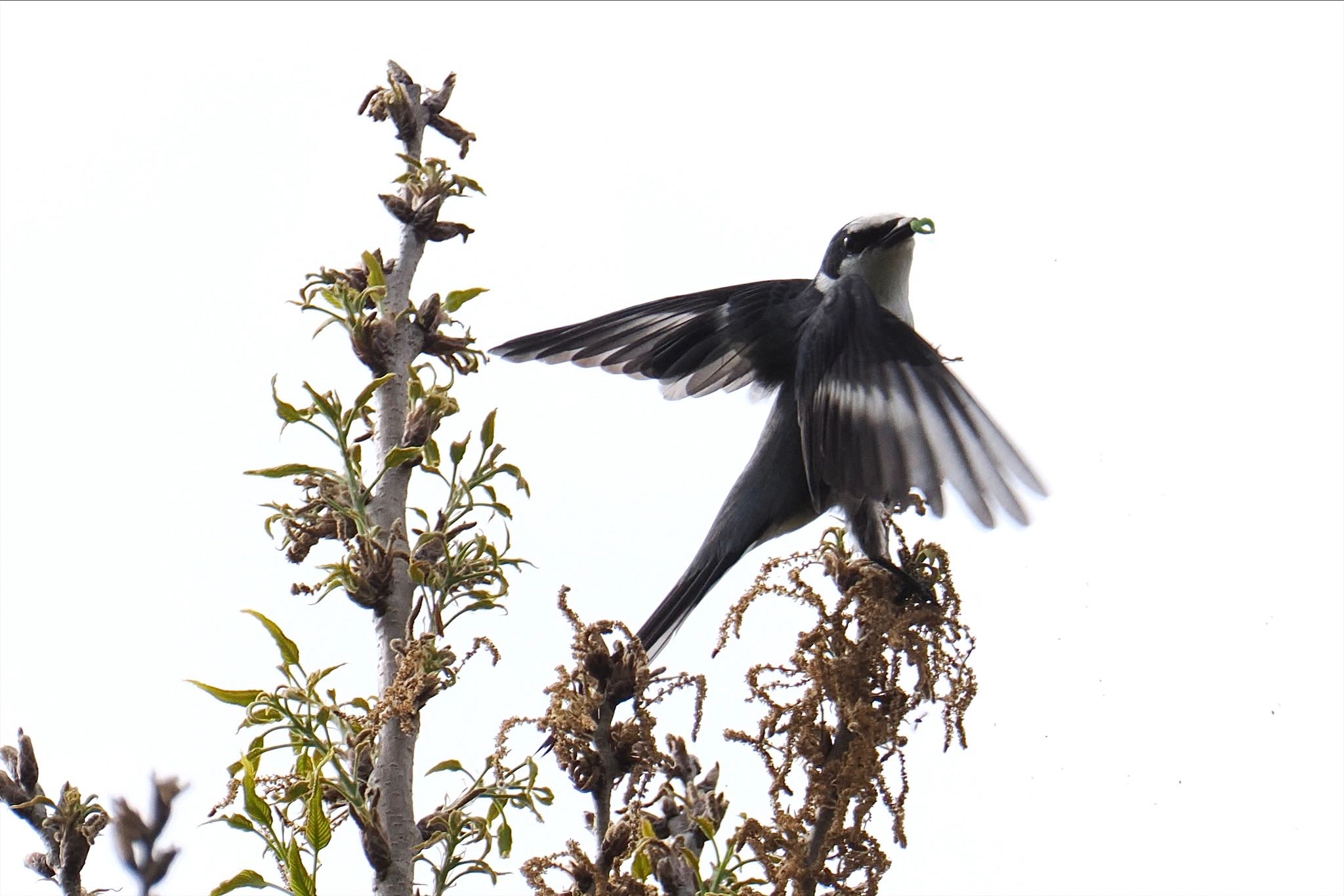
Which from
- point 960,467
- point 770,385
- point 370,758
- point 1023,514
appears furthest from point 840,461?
point 370,758

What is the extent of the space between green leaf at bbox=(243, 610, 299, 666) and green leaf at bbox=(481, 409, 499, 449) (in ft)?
1.96

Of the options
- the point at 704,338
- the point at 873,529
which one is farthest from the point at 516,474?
the point at 704,338

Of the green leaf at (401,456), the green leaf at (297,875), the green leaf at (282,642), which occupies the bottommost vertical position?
the green leaf at (297,875)

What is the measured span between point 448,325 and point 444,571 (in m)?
0.62

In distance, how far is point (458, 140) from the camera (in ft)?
10.8

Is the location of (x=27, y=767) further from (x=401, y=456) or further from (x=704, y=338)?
(x=704, y=338)

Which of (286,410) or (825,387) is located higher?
(825,387)

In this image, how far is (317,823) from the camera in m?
2.16

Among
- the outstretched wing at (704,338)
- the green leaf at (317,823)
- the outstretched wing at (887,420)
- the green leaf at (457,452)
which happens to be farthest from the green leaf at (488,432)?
the outstretched wing at (704,338)

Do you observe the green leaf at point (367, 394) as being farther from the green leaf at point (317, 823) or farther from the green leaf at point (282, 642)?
the green leaf at point (317, 823)

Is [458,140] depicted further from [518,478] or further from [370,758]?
[370,758]

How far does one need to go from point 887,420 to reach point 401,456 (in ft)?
6.42

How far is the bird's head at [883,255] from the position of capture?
5531 mm

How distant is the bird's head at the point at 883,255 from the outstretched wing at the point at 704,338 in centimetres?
28
